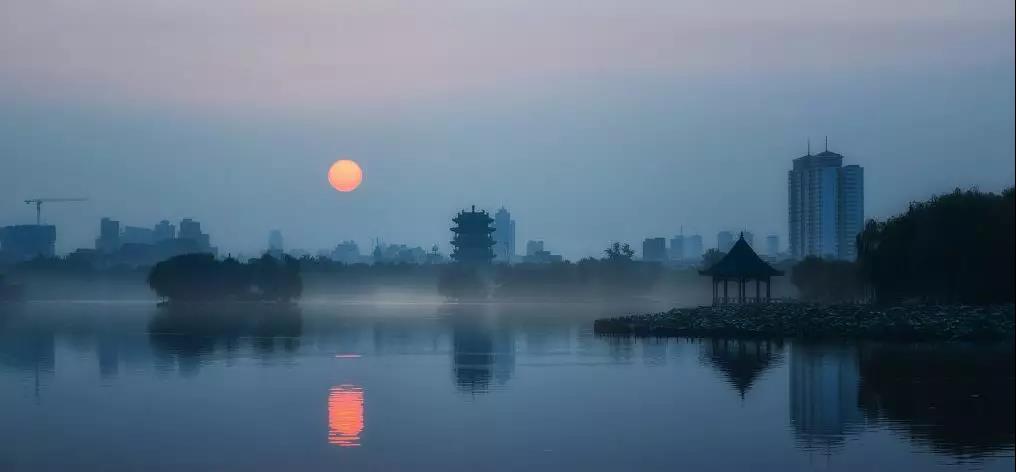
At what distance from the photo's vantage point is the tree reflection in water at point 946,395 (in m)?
21.2

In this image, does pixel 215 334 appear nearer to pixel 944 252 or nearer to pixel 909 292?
pixel 909 292

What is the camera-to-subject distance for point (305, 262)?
15988cm

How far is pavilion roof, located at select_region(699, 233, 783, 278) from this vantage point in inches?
2186

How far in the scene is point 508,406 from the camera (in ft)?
87.4

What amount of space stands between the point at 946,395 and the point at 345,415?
1356 centimetres

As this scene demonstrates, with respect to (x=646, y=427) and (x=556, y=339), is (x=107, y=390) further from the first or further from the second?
(x=556, y=339)

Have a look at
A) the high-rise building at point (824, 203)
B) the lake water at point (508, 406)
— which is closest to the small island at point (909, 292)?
the lake water at point (508, 406)

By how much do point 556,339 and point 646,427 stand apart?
88.0 ft

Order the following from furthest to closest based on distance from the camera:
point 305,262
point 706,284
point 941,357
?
1. point 305,262
2. point 706,284
3. point 941,357

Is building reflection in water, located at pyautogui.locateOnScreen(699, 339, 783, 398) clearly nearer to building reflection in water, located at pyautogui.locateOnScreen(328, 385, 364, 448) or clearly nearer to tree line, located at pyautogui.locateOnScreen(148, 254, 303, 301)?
building reflection in water, located at pyautogui.locateOnScreen(328, 385, 364, 448)

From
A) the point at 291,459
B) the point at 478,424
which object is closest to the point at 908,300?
the point at 478,424

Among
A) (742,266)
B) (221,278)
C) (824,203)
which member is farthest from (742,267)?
(824,203)

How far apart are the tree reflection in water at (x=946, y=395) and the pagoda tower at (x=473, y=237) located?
409 ft

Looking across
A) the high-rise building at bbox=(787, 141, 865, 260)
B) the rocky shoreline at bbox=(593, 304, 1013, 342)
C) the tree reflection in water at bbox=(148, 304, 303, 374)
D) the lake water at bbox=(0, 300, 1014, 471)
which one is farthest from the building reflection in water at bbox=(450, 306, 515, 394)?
the high-rise building at bbox=(787, 141, 865, 260)
